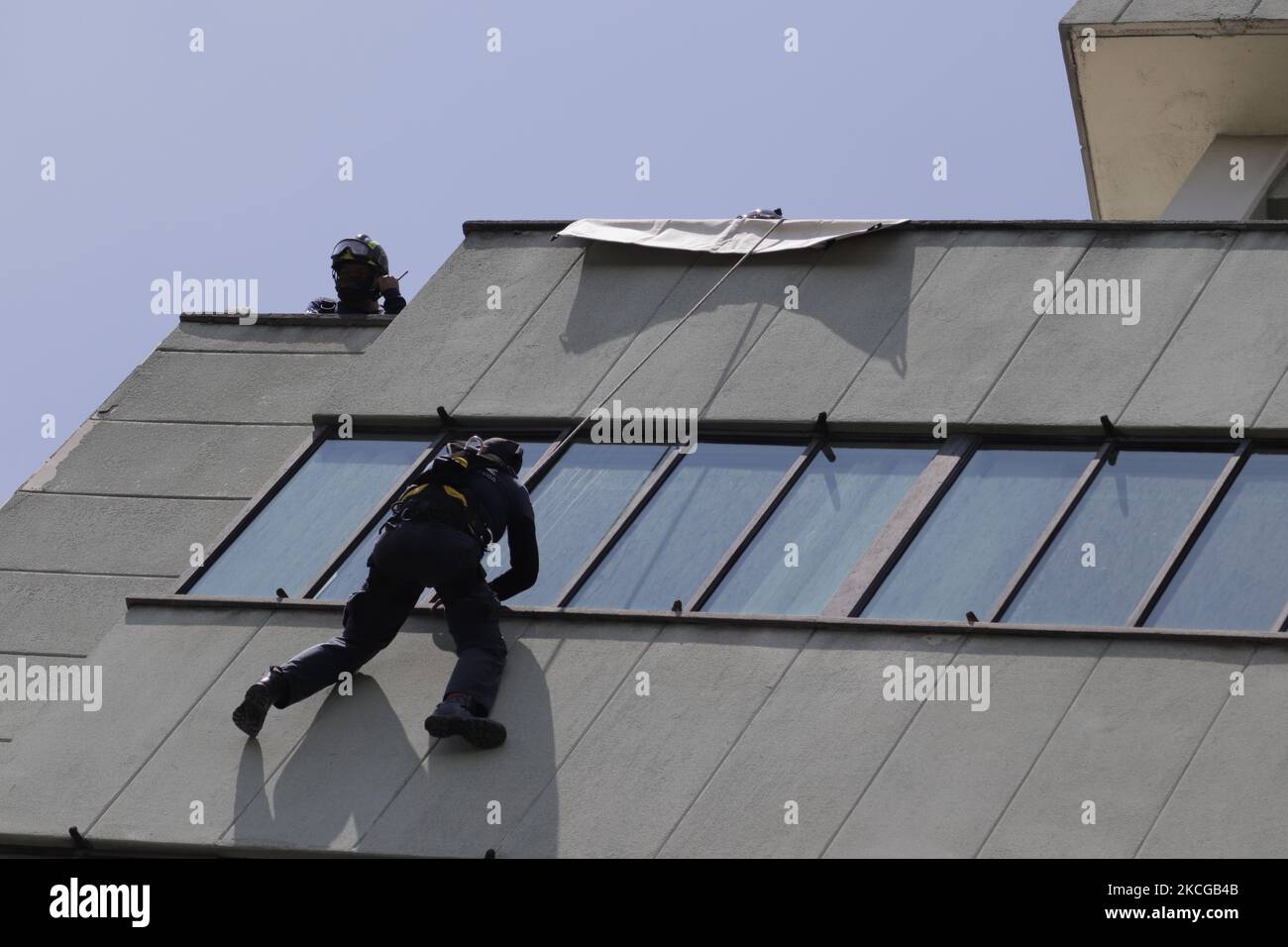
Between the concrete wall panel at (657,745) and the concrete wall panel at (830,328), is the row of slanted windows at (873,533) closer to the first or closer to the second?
the concrete wall panel at (830,328)

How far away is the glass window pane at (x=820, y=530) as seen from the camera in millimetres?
16438

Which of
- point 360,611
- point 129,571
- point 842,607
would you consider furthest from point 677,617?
point 129,571

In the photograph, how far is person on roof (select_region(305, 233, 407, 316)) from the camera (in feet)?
77.9

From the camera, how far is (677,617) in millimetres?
16312

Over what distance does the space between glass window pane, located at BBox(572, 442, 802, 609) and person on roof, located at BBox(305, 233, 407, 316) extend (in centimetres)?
679

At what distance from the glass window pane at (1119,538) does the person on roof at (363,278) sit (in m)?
9.06

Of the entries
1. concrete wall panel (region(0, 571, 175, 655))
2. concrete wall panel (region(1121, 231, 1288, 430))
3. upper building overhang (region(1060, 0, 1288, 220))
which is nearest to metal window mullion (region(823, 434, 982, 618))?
concrete wall panel (region(1121, 231, 1288, 430))

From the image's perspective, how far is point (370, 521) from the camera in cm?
1784

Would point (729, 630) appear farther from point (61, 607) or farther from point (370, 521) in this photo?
point (61, 607)

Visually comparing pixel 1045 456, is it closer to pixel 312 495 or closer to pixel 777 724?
pixel 777 724

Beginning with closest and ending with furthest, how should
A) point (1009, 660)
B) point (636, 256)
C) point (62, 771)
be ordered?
1. point (1009, 660)
2. point (62, 771)
3. point (636, 256)

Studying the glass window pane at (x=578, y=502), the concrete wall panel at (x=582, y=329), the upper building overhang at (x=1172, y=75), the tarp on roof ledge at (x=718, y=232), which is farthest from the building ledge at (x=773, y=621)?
the upper building overhang at (x=1172, y=75)

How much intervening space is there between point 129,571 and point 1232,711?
365 inches
